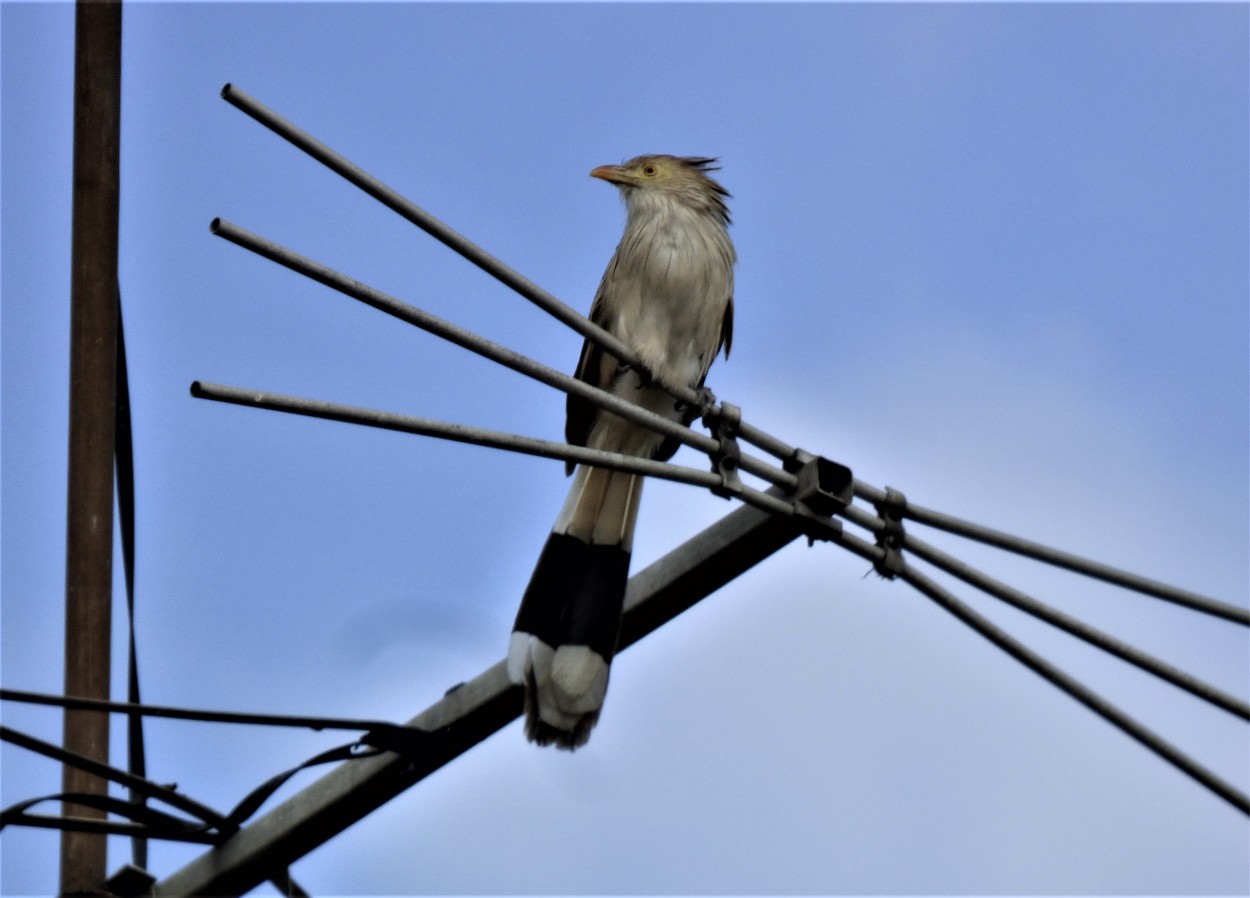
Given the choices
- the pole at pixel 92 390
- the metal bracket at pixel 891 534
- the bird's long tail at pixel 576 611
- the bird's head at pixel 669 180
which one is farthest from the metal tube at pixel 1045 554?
the bird's head at pixel 669 180

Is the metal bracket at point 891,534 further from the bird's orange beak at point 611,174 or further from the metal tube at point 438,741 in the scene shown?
the bird's orange beak at point 611,174

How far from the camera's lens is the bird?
3.70m

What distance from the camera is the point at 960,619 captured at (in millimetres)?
2850

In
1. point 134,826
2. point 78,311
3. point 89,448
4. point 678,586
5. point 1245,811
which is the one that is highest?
point 78,311

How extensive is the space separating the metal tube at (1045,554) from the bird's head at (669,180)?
10.3 ft

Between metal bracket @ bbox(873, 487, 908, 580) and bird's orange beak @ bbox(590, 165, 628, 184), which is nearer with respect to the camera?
metal bracket @ bbox(873, 487, 908, 580)

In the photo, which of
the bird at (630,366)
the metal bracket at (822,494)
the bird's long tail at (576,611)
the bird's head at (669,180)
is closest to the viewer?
the metal bracket at (822,494)

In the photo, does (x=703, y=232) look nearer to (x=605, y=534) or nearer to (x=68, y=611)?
(x=605, y=534)

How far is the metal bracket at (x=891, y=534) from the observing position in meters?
2.93

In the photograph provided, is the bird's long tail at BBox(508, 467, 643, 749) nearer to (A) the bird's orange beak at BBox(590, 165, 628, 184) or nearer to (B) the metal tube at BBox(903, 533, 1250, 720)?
(B) the metal tube at BBox(903, 533, 1250, 720)

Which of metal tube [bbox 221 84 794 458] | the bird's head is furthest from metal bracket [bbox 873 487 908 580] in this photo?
the bird's head

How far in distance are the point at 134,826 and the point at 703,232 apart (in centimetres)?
341

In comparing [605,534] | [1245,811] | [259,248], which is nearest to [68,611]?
[259,248]

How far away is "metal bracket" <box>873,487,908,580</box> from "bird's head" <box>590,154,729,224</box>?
3118mm
